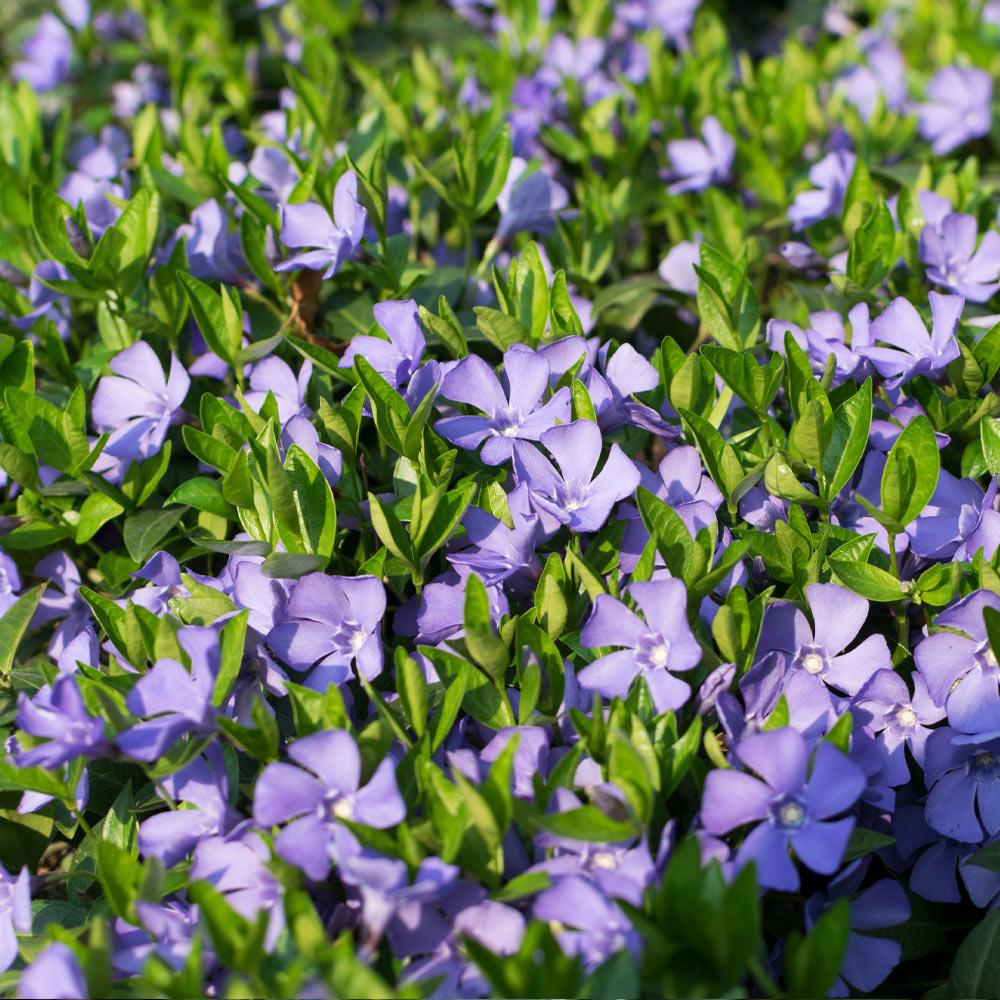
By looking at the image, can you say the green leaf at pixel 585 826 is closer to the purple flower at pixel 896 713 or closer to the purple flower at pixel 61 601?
the purple flower at pixel 896 713

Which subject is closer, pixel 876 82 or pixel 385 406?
pixel 385 406

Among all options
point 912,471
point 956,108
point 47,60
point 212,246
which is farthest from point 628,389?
point 47,60

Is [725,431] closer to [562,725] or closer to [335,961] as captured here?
[562,725]

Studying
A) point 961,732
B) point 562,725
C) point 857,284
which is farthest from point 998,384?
point 562,725

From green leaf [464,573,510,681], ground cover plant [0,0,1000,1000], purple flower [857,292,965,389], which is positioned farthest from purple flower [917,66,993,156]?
green leaf [464,573,510,681]

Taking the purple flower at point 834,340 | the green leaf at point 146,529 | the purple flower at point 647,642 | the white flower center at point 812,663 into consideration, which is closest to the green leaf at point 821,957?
the purple flower at point 647,642

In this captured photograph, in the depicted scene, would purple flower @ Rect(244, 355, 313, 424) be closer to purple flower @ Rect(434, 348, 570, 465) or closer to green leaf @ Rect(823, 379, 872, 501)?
purple flower @ Rect(434, 348, 570, 465)

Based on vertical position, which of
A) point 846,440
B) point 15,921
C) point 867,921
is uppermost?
point 846,440

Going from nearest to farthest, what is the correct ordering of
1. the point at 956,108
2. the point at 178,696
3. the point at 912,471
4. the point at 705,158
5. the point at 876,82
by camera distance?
the point at 178,696 < the point at 912,471 < the point at 705,158 < the point at 956,108 < the point at 876,82

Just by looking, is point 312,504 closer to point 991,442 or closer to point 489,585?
point 489,585
